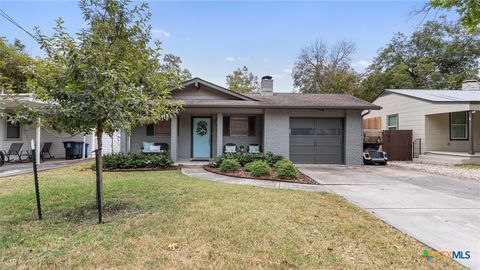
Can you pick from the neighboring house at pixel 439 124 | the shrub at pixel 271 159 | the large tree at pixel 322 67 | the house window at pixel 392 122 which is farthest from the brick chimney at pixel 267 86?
the large tree at pixel 322 67

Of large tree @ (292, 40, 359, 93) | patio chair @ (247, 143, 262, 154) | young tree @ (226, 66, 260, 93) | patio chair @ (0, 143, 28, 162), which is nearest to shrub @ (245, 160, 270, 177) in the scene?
patio chair @ (247, 143, 262, 154)

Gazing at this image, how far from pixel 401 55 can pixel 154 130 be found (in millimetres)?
29693

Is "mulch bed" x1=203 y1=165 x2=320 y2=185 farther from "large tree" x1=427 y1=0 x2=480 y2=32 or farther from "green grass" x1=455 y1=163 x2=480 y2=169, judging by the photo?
"green grass" x1=455 y1=163 x2=480 y2=169

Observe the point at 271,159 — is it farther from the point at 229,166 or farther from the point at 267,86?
the point at 267,86

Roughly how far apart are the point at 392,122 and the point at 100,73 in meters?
18.6

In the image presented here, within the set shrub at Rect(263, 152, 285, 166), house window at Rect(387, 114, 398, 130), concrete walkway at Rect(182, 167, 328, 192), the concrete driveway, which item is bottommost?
the concrete driveway

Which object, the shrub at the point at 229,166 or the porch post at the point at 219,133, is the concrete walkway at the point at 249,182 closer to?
the shrub at the point at 229,166

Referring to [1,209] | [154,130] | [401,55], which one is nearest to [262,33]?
[154,130]

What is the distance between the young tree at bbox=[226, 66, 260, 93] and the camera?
34.6 meters

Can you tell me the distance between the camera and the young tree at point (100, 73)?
426 centimetres

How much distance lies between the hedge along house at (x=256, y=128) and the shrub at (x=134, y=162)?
123 centimetres

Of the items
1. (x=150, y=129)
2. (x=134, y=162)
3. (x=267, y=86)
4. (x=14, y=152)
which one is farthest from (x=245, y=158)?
(x=14, y=152)

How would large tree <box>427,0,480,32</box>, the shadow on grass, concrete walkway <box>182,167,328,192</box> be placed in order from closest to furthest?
the shadow on grass, large tree <box>427,0,480,32</box>, concrete walkway <box>182,167,328,192</box>

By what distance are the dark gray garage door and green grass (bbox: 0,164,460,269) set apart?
21.5ft
